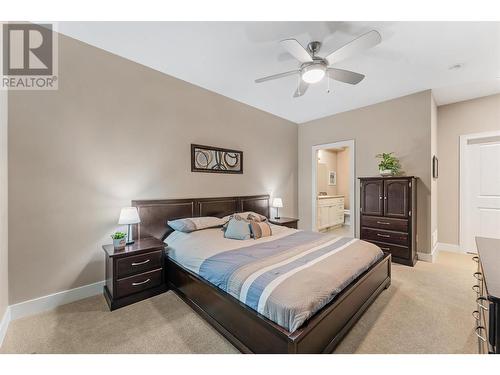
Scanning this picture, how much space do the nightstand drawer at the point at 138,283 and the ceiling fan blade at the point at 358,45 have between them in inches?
117

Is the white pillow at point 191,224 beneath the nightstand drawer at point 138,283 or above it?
above

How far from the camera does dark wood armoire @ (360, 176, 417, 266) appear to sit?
338cm

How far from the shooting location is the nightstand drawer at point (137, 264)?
223cm

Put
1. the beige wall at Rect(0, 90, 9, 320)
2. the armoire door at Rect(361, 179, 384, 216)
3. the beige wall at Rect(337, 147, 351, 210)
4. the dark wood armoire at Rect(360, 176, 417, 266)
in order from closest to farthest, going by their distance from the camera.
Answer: the beige wall at Rect(0, 90, 9, 320), the dark wood armoire at Rect(360, 176, 417, 266), the armoire door at Rect(361, 179, 384, 216), the beige wall at Rect(337, 147, 351, 210)

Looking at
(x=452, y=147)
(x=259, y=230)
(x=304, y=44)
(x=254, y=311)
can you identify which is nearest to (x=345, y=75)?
(x=304, y=44)

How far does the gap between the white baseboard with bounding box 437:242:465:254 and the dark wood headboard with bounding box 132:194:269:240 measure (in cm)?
388

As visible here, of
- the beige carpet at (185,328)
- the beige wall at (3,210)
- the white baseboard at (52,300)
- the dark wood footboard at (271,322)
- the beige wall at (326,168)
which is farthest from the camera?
the beige wall at (326,168)

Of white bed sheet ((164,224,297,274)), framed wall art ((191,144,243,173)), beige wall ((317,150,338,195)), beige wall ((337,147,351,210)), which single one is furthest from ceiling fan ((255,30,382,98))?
beige wall ((337,147,351,210))

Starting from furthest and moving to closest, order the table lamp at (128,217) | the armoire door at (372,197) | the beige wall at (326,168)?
the beige wall at (326,168) < the armoire door at (372,197) < the table lamp at (128,217)

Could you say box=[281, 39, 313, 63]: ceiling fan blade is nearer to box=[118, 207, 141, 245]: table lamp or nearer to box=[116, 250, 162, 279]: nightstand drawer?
box=[118, 207, 141, 245]: table lamp

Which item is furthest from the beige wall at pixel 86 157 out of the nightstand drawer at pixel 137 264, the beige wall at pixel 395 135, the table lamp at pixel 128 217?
the beige wall at pixel 395 135

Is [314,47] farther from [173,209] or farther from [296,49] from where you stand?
[173,209]

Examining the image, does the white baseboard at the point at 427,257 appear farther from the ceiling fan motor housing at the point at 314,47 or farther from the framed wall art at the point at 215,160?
the ceiling fan motor housing at the point at 314,47
